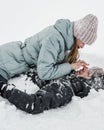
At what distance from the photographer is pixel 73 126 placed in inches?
83.7

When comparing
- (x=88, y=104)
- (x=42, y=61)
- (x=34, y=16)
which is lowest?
(x=34, y=16)

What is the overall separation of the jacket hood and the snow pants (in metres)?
0.22

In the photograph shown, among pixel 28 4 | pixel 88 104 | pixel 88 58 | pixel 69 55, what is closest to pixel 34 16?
pixel 28 4

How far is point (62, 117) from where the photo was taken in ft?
7.23

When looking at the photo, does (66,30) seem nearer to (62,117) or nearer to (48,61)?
(48,61)

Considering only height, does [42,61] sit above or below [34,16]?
above

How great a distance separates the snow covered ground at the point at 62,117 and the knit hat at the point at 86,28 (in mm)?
346

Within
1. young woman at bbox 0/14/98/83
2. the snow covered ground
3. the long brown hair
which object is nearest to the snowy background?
the snow covered ground

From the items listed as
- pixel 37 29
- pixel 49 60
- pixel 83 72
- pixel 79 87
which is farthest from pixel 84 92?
pixel 37 29

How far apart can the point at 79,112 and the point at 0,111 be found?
417 millimetres

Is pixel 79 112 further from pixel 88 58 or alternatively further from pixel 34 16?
pixel 34 16

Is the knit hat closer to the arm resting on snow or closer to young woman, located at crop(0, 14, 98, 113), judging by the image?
young woman, located at crop(0, 14, 98, 113)

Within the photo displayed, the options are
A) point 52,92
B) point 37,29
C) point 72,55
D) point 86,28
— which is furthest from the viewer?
point 37,29

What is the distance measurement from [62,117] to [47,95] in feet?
0.51
